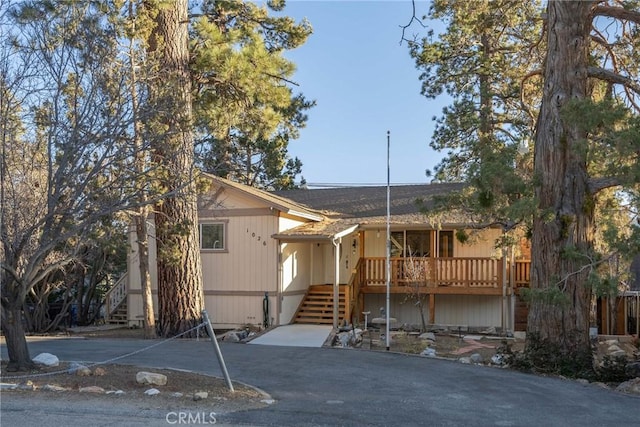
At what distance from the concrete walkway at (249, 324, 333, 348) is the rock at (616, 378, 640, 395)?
6.89 metres

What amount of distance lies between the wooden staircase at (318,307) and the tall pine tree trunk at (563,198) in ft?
25.8

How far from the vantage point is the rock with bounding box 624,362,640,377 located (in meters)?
12.0

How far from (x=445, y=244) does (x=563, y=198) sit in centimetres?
897

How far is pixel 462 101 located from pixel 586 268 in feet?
28.4

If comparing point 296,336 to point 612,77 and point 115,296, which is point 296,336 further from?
point 612,77

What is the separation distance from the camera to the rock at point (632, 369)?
39.3 ft

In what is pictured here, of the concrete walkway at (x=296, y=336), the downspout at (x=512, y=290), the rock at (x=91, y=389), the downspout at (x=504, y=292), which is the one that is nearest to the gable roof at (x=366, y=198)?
the downspout at (x=512, y=290)

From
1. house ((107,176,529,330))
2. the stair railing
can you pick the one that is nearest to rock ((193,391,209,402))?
house ((107,176,529,330))

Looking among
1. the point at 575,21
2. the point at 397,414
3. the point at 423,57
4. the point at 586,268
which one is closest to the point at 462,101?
the point at 423,57

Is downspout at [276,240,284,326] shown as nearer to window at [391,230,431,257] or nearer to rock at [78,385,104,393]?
window at [391,230,431,257]

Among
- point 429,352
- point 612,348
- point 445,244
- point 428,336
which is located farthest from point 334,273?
point 612,348

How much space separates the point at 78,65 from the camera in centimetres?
1085

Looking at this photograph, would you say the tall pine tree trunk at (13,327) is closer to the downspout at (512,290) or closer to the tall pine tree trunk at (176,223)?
the tall pine tree trunk at (176,223)

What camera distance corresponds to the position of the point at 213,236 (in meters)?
20.2
